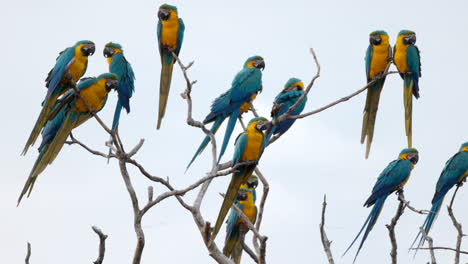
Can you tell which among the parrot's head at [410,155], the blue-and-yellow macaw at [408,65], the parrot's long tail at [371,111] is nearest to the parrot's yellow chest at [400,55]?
the blue-and-yellow macaw at [408,65]

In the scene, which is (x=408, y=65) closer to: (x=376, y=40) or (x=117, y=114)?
(x=376, y=40)

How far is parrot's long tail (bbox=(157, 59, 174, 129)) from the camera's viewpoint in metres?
6.77

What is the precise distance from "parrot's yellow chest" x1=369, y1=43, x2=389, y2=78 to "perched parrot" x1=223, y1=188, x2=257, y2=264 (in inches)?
72.4

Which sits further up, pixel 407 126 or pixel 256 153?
pixel 407 126

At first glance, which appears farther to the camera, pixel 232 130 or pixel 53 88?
pixel 232 130

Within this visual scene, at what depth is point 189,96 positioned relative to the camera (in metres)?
5.58

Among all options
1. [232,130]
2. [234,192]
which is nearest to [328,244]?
[234,192]

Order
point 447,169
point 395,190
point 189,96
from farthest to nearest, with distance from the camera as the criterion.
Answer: point 447,169 < point 395,190 < point 189,96

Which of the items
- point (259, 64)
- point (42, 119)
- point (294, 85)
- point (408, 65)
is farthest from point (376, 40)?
point (42, 119)

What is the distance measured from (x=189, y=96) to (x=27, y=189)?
58.2 inches

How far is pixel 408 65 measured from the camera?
7.35m

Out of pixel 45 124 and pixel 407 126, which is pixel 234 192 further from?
pixel 407 126

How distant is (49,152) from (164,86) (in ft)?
5.04

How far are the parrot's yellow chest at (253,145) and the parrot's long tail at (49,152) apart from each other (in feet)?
4.98
